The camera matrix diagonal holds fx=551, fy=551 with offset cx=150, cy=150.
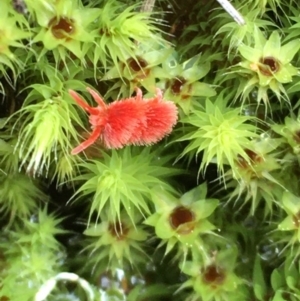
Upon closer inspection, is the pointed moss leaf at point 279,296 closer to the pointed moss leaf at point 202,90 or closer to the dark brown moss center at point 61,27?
the pointed moss leaf at point 202,90

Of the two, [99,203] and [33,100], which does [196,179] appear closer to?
[99,203]

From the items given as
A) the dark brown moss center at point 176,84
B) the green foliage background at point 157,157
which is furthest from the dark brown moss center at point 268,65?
the dark brown moss center at point 176,84

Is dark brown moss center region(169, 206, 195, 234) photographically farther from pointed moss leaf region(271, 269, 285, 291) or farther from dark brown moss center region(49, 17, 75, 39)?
dark brown moss center region(49, 17, 75, 39)

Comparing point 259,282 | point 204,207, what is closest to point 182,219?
point 204,207

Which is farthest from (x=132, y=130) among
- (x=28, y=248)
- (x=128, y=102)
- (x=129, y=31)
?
(x=28, y=248)

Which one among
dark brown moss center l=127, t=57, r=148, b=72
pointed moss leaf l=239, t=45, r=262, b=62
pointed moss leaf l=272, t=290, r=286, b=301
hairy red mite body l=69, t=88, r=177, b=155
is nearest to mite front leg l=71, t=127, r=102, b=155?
hairy red mite body l=69, t=88, r=177, b=155

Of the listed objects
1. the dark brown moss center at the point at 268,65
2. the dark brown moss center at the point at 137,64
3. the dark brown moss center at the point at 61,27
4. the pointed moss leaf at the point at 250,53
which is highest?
the dark brown moss center at the point at 61,27

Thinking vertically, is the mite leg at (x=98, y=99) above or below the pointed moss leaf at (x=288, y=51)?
below
